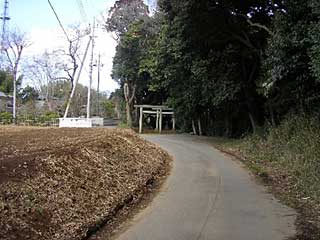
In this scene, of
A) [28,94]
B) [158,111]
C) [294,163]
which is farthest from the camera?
[28,94]

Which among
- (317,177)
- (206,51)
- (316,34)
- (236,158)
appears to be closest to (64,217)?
(317,177)

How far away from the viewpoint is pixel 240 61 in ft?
91.7

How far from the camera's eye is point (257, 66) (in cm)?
2756

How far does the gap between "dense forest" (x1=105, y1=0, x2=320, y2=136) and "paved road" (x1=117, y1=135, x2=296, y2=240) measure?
4.02 m

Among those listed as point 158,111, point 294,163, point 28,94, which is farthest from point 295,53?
point 28,94

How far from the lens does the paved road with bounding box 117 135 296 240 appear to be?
769 centimetres

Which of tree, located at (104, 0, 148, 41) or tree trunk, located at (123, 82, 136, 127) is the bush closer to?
tree trunk, located at (123, 82, 136, 127)

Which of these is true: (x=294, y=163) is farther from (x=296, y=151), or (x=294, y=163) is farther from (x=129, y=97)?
(x=129, y=97)

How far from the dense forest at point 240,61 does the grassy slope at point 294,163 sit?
4.25 feet

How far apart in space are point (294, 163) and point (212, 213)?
22.1ft

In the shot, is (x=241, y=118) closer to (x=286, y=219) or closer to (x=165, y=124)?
(x=165, y=124)

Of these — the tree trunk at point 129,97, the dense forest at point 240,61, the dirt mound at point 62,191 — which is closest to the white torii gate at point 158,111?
the dense forest at point 240,61

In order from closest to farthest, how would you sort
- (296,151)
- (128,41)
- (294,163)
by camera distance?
(294,163) → (296,151) → (128,41)

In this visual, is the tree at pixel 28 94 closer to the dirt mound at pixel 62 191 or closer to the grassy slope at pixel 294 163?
the grassy slope at pixel 294 163
